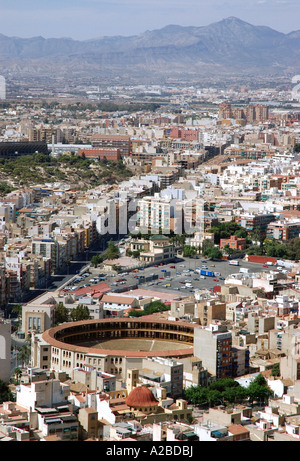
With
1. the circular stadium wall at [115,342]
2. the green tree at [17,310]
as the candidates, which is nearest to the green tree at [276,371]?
the circular stadium wall at [115,342]

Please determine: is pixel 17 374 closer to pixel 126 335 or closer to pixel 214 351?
pixel 126 335

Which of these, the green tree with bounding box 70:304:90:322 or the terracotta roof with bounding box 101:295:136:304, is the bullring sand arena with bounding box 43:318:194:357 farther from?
the terracotta roof with bounding box 101:295:136:304

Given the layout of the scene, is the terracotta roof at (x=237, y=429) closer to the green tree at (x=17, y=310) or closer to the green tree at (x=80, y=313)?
the green tree at (x=80, y=313)

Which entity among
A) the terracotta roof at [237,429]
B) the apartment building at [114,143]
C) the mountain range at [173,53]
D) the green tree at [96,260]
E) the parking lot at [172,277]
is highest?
the mountain range at [173,53]

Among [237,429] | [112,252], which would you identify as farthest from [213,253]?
[237,429]

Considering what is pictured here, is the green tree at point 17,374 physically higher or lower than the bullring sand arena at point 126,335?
lower
